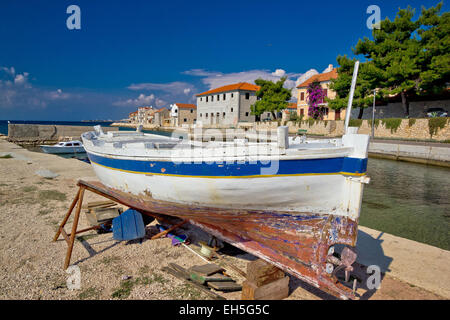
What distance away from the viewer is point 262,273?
413cm

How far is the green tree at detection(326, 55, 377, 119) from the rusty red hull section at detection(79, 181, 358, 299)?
1280 inches

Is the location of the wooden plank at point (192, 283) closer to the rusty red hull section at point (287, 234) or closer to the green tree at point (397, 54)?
the rusty red hull section at point (287, 234)

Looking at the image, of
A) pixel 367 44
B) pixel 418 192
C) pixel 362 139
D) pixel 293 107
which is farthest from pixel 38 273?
pixel 293 107

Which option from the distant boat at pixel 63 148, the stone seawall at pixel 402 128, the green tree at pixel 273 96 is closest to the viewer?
the stone seawall at pixel 402 128

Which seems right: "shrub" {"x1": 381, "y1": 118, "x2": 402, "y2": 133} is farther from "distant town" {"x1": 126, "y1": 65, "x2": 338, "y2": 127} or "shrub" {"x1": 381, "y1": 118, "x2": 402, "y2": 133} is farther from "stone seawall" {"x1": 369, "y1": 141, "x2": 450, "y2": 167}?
"distant town" {"x1": 126, "y1": 65, "x2": 338, "y2": 127}

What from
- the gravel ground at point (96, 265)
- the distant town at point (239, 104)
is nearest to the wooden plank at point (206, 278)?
the gravel ground at point (96, 265)

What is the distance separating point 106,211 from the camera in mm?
7363

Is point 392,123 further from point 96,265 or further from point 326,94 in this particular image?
point 96,265

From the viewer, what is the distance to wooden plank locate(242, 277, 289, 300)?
13.0ft

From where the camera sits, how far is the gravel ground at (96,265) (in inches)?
172

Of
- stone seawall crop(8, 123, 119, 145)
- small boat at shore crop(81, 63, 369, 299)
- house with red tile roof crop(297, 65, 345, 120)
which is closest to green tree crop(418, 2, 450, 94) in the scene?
house with red tile roof crop(297, 65, 345, 120)

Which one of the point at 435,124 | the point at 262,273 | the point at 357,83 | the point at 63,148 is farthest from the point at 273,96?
the point at 262,273

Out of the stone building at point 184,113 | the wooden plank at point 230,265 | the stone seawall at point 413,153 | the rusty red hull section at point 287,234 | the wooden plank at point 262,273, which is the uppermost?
the stone building at point 184,113

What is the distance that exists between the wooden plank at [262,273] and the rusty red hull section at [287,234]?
0.45ft
